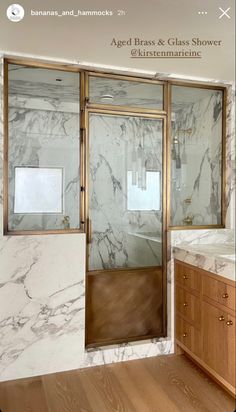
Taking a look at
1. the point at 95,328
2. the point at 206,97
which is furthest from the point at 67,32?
the point at 95,328

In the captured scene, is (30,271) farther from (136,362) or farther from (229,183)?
(229,183)

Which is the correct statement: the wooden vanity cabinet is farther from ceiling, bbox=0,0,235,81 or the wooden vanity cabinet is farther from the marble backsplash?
ceiling, bbox=0,0,235,81

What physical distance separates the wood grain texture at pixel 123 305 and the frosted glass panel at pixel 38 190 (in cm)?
61

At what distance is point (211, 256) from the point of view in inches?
86.5

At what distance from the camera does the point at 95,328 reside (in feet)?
8.30

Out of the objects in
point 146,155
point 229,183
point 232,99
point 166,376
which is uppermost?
point 232,99

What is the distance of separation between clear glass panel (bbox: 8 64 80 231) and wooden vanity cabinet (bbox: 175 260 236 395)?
0.95 metres

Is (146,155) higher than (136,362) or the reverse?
higher

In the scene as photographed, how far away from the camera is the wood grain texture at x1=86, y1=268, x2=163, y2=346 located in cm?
252

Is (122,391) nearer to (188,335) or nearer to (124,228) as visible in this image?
(188,335)

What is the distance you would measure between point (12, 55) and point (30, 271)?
58.9 inches

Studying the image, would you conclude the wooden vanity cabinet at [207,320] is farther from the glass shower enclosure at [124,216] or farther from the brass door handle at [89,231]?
the brass door handle at [89,231]

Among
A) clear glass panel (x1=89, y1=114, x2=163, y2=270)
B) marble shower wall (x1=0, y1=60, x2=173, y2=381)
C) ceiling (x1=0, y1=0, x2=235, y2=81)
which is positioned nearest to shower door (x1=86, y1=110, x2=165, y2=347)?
clear glass panel (x1=89, y1=114, x2=163, y2=270)

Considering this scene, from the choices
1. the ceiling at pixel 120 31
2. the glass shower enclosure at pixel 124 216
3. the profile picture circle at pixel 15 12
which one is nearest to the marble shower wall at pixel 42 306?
the glass shower enclosure at pixel 124 216
